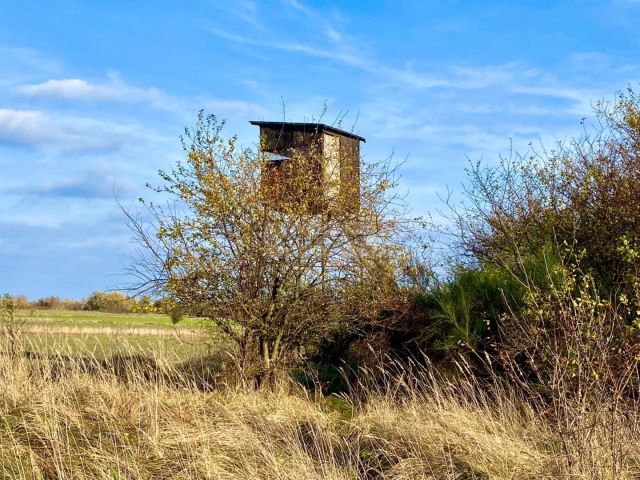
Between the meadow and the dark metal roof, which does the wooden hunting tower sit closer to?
the dark metal roof

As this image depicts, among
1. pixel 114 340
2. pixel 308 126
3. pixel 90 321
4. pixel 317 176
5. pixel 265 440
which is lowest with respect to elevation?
pixel 265 440

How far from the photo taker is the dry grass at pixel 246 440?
6.20m

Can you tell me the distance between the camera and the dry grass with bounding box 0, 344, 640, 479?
244 inches

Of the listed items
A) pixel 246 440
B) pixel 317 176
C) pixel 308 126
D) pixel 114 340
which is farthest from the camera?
pixel 308 126

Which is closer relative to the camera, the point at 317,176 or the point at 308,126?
the point at 317,176

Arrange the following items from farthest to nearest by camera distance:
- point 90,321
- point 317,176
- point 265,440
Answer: point 90,321 → point 317,176 → point 265,440

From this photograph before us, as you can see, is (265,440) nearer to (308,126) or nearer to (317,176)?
(317,176)

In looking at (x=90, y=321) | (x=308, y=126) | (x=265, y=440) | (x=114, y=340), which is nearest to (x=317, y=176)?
(x=308, y=126)

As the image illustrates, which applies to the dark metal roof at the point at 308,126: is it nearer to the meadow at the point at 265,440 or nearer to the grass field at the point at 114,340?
the grass field at the point at 114,340

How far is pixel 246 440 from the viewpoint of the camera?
7.18 m

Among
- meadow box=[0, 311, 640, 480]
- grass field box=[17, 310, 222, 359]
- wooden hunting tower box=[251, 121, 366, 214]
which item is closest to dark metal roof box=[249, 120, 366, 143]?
wooden hunting tower box=[251, 121, 366, 214]

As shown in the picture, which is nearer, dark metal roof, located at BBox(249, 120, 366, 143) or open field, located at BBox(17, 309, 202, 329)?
dark metal roof, located at BBox(249, 120, 366, 143)

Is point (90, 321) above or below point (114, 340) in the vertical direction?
below

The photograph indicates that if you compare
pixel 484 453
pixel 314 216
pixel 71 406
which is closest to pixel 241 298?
pixel 314 216
